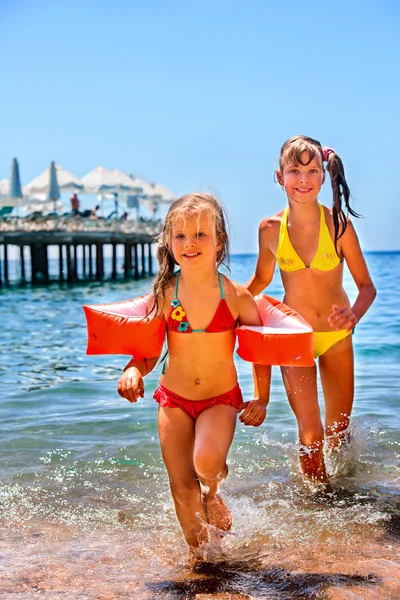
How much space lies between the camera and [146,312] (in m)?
4.20

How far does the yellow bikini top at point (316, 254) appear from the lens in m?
4.85

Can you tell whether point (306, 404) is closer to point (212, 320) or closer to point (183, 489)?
point (212, 320)

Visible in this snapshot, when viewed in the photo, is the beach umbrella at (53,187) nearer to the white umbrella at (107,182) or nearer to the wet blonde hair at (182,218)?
the white umbrella at (107,182)

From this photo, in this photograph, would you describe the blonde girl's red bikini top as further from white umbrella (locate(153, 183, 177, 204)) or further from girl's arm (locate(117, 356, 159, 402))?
white umbrella (locate(153, 183, 177, 204))

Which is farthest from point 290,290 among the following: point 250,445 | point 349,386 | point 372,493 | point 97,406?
point 97,406

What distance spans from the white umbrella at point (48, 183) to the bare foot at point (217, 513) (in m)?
39.1

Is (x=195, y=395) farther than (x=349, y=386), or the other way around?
(x=349, y=386)

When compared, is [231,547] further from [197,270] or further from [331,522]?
[197,270]

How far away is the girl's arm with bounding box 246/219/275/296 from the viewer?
200 inches

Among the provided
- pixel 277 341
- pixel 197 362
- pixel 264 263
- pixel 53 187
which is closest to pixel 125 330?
pixel 197 362

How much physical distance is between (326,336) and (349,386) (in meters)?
0.43

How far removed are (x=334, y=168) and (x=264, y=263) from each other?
2.57 feet

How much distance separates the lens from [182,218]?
395 cm

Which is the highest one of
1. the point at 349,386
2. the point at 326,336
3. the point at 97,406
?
the point at 326,336
